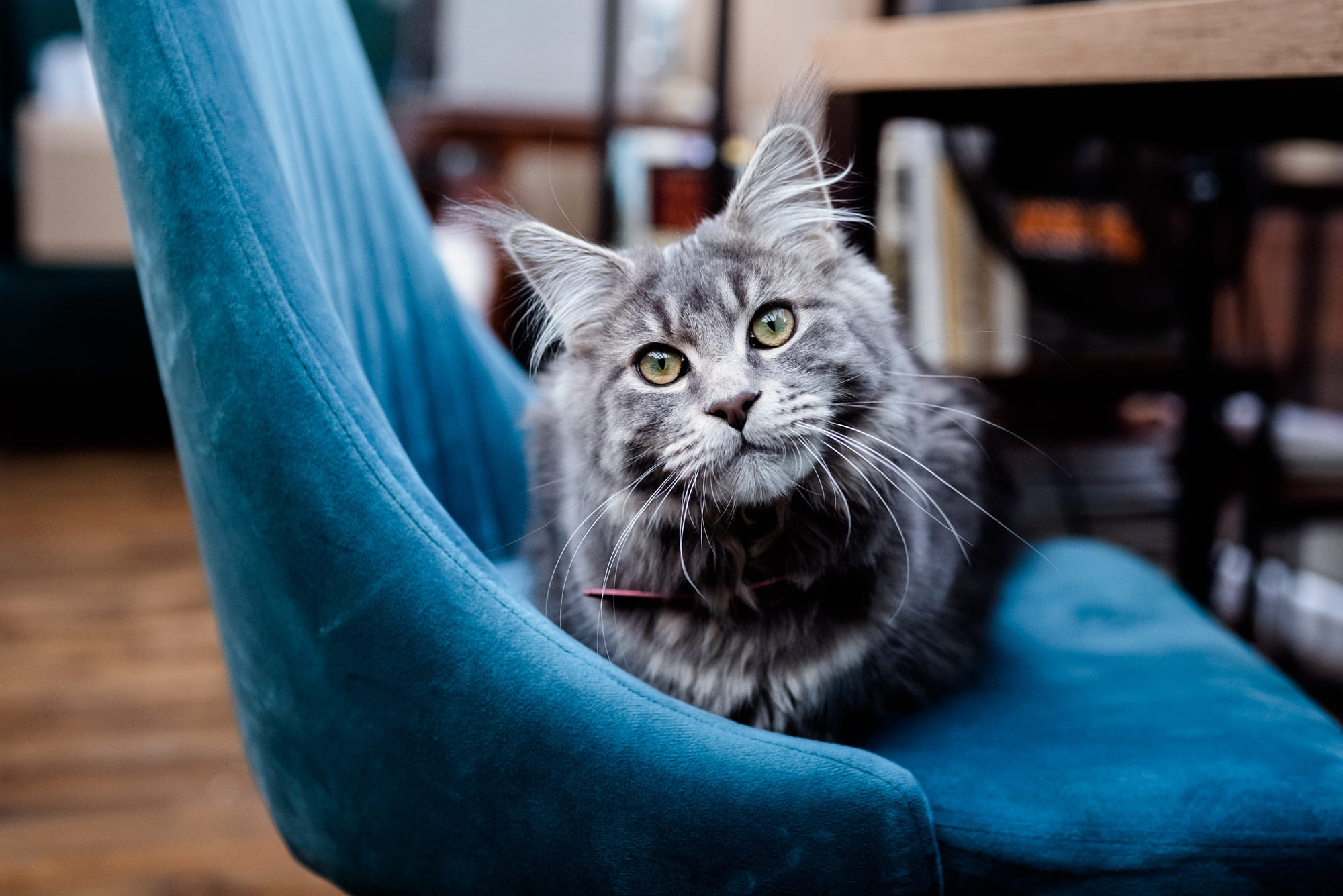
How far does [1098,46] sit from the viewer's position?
87 centimetres

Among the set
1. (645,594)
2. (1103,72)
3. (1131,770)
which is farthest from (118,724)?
(1103,72)

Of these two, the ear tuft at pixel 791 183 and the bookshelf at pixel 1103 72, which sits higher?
the bookshelf at pixel 1103 72

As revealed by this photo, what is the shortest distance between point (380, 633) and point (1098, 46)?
0.77 metres

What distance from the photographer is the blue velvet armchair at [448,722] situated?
686 millimetres

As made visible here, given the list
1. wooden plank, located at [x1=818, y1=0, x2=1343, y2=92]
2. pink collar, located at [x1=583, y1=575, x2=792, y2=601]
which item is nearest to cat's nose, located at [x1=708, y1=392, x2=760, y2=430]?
pink collar, located at [x1=583, y1=575, x2=792, y2=601]

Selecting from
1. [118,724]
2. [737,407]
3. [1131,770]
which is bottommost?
[118,724]

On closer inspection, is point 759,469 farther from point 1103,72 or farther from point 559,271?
point 1103,72

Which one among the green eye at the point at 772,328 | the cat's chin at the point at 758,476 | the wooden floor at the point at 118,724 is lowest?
the wooden floor at the point at 118,724

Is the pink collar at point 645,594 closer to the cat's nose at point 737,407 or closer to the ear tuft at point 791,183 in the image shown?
the cat's nose at point 737,407

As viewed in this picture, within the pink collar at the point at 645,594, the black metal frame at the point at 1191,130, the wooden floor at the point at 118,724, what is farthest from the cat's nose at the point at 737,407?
the wooden floor at the point at 118,724

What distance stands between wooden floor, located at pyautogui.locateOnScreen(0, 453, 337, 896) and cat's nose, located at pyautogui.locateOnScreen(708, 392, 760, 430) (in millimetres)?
1093

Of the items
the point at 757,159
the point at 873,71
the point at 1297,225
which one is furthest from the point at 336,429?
the point at 1297,225

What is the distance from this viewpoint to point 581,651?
0.73 meters

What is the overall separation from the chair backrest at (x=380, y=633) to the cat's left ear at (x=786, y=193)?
0.39 m
